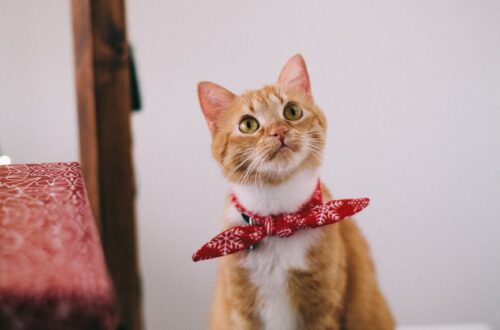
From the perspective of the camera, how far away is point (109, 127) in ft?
2.72

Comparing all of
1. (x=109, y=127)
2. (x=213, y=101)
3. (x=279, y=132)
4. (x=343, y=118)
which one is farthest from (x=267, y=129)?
(x=343, y=118)

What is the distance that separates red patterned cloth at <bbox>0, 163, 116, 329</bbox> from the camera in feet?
0.55

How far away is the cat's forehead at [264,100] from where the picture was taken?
2.64ft

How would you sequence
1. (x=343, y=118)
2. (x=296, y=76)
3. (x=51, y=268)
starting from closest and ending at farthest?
(x=51, y=268), (x=296, y=76), (x=343, y=118)

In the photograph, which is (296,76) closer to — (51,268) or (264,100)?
(264,100)

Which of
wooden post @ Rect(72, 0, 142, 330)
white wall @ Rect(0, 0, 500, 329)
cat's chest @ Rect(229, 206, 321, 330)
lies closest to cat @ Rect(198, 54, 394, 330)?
cat's chest @ Rect(229, 206, 321, 330)

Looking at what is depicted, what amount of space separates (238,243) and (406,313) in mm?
862

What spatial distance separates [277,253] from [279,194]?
0.10 metres

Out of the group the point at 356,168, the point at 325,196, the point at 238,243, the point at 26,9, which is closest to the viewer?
the point at 238,243

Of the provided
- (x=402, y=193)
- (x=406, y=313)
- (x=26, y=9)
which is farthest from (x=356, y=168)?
(x=26, y=9)

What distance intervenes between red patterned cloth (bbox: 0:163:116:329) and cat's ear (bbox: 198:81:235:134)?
0.55 m

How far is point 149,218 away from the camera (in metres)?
1.25

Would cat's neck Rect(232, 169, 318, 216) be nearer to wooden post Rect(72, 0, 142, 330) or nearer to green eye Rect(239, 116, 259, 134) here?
green eye Rect(239, 116, 259, 134)

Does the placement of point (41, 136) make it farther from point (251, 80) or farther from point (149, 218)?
point (251, 80)
